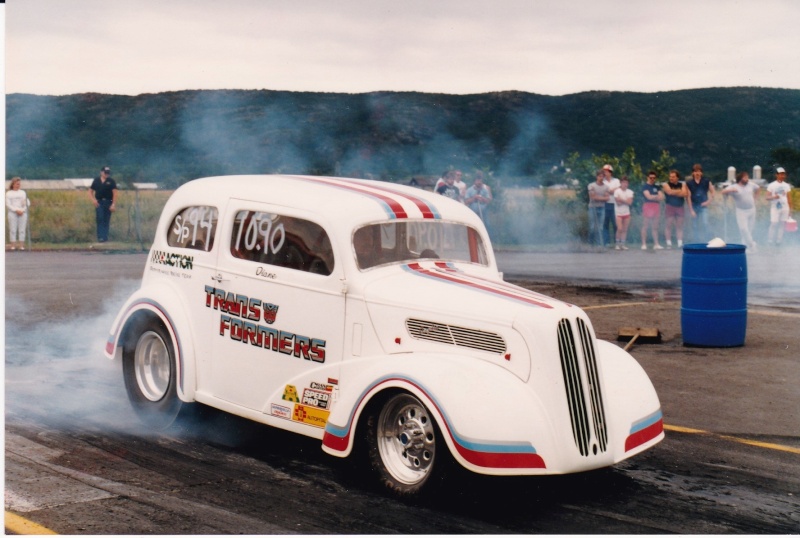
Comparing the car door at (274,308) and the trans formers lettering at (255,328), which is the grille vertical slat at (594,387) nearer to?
the car door at (274,308)

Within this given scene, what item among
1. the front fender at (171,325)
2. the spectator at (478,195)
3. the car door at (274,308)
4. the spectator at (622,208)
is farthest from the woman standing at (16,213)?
the car door at (274,308)

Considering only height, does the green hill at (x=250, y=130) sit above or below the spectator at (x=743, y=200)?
above

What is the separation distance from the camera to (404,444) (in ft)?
17.7

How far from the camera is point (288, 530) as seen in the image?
487 centimetres

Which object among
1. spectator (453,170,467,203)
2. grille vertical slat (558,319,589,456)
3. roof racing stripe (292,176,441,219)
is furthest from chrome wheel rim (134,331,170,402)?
spectator (453,170,467,203)

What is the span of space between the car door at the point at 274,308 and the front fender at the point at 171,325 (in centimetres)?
21

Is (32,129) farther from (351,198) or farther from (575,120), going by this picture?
(575,120)

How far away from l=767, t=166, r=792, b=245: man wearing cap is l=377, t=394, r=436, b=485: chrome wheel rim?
1886 centimetres

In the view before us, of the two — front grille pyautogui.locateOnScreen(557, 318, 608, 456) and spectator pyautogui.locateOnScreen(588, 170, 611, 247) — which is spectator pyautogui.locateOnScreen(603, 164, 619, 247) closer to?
spectator pyautogui.locateOnScreen(588, 170, 611, 247)

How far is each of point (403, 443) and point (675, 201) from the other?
17156 mm

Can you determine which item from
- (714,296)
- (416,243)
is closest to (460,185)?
(714,296)

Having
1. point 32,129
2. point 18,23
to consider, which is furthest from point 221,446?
point 32,129

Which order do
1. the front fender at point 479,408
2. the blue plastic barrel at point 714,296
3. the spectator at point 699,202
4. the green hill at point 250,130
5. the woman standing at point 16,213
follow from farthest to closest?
the woman standing at point 16,213 → the spectator at point 699,202 → the green hill at point 250,130 → the blue plastic barrel at point 714,296 → the front fender at point 479,408

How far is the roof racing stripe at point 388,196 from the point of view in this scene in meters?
6.34
